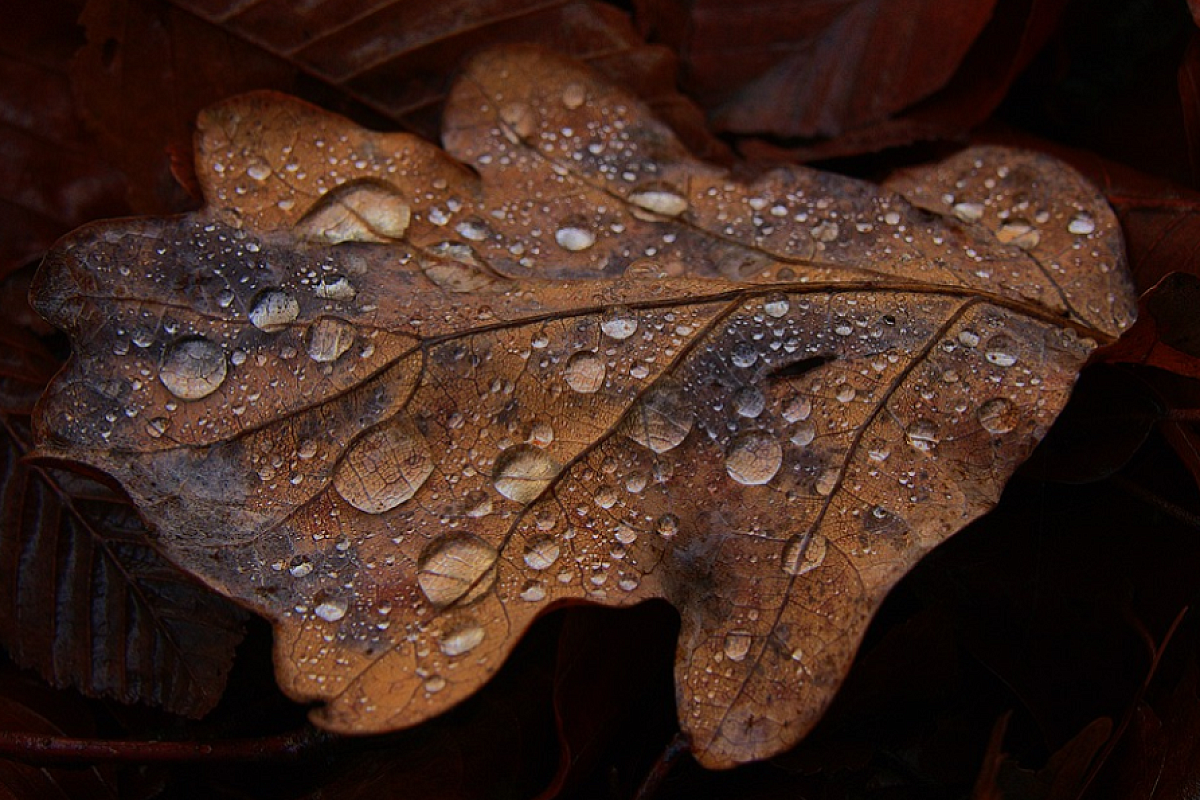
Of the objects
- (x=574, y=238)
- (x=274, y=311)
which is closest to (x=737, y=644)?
(x=574, y=238)

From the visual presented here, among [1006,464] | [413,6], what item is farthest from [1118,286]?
[413,6]

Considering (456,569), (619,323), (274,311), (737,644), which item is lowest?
(737,644)

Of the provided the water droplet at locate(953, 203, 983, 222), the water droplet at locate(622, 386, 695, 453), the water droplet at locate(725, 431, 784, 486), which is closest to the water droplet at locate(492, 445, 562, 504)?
the water droplet at locate(622, 386, 695, 453)

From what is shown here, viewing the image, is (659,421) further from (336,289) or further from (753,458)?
(336,289)

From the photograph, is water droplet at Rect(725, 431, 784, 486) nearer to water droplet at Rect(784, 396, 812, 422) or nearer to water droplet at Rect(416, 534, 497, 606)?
water droplet at Rect(784, 396, 812, 422)

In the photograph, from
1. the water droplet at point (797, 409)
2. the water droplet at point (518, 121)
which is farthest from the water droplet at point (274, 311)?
the water droplet at point (797, 409)

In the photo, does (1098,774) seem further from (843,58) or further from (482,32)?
(482,32)
